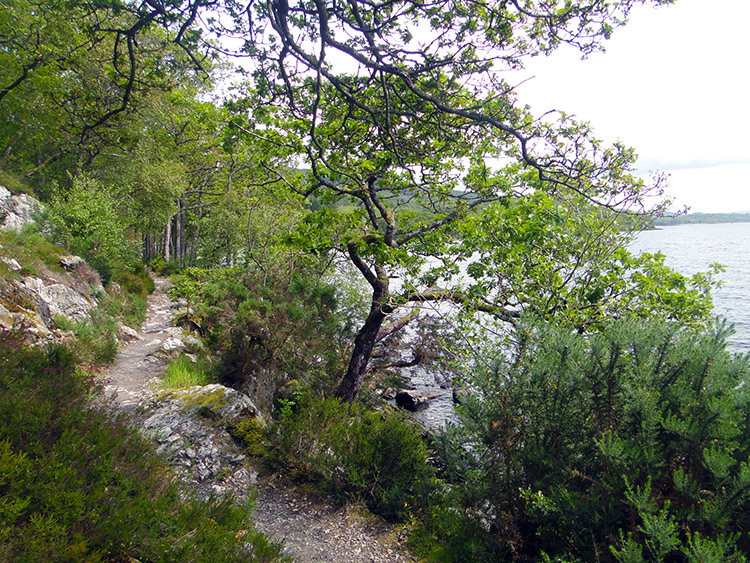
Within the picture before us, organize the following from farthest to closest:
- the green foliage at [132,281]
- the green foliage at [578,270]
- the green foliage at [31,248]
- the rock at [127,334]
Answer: the green foliage at [132,281]
the rock at [127,334]
the green foliage at [31,248]
the green foliage at [578,270]

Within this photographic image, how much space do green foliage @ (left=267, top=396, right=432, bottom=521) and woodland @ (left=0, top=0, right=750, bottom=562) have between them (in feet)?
0.09

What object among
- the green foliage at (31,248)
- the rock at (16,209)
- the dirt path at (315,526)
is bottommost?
the dirt path at (315,526)

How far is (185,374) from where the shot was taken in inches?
304

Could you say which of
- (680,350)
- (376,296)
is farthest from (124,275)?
(680,350)

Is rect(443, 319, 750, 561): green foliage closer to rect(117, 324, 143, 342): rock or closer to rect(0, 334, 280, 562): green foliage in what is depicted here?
rect(0, 334, 280, 562): green foliage

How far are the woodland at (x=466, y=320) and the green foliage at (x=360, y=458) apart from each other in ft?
0.09

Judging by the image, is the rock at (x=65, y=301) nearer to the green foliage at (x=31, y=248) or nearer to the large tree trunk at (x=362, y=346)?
the green foliage at (x=31, y=248)

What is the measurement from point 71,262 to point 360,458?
10007mm

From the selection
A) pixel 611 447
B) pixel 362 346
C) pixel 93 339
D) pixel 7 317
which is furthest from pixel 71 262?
pixel 611 447

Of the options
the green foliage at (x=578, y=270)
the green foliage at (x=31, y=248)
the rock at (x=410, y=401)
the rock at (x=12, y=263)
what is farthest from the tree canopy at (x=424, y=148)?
the rock at (x=410, y=401)

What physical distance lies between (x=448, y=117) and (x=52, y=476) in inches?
189

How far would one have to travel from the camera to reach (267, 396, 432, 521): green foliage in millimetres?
4969

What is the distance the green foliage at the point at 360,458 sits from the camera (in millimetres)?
4969

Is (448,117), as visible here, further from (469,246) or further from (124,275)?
(124,275)
